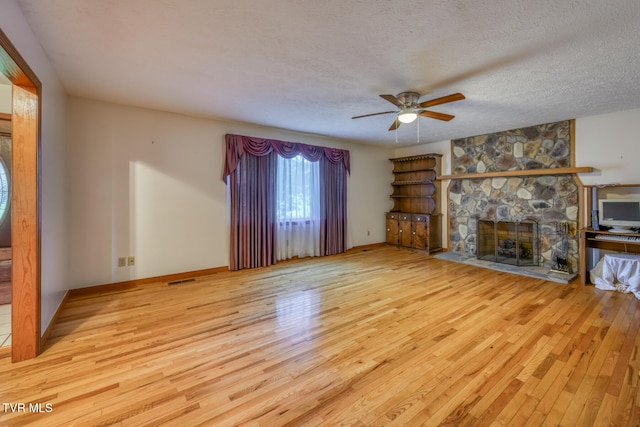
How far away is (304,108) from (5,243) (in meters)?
3.83

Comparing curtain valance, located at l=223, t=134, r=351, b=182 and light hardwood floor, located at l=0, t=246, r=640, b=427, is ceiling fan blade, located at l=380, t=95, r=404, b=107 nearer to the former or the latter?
light hardwood floor, located at l=0, t=246, r=640, b=427

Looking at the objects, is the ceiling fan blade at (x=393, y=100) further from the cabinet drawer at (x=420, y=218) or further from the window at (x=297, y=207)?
the cabinet drawer at (x=420, y=218)

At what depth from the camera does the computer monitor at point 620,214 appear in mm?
3443

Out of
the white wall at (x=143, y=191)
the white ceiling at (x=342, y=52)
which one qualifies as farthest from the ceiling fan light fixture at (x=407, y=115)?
the white wall at (x=143, y=191)

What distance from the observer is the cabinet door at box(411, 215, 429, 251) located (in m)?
5.59

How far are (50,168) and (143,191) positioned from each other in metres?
1.22

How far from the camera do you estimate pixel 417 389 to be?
1.72m

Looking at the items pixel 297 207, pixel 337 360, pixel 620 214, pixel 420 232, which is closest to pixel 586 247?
pixel 620 214

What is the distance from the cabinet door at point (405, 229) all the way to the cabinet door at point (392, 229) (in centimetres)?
12

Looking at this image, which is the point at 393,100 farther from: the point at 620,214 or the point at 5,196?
the point at 5,196

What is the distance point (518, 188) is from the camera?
4746mm

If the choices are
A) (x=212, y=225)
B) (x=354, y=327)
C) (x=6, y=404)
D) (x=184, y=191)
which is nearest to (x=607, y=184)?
(x=354, y=327)

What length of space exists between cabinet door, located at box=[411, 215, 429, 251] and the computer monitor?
253 centimetres

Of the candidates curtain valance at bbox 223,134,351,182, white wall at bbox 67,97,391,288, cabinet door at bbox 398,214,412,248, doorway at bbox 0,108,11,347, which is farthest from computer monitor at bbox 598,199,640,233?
doorway at bbox 0,108,11,347
